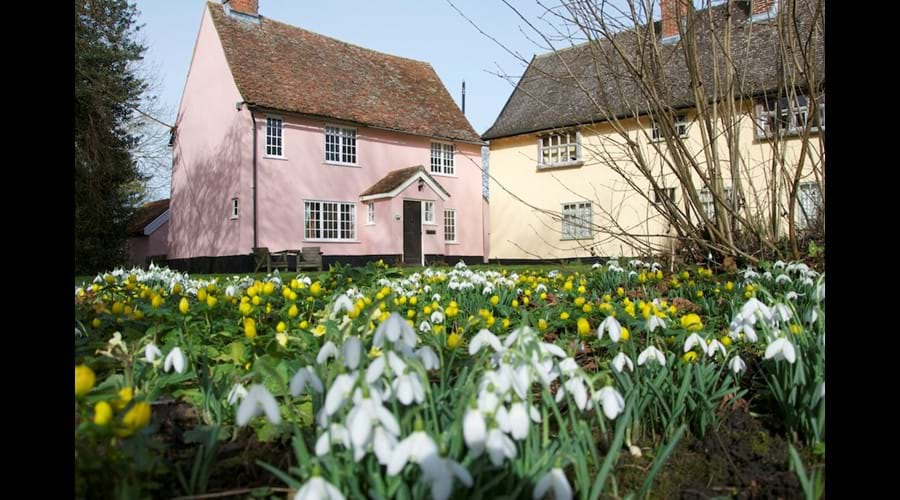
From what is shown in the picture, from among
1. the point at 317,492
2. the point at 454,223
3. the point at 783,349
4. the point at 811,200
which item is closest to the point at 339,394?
the point at 317,492

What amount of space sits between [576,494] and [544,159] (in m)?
22.1

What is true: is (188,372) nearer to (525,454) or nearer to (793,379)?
(525,454)

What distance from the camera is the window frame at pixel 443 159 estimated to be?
24.0 metres

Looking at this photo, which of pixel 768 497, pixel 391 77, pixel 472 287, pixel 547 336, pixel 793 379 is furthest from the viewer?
pixel 391 77

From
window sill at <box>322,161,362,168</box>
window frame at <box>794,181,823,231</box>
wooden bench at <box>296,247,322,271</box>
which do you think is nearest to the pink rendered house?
window sill at <box>322,161,362,168</box>

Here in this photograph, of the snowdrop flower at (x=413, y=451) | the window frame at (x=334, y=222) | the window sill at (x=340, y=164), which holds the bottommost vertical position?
the snowdrop flower at (x=413, y=451)

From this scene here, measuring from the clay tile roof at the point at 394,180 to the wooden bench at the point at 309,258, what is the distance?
3.74 meters

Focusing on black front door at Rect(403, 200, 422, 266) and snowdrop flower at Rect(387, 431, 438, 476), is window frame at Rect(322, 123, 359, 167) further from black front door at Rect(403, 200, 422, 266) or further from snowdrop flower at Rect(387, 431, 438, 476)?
snowdrop flower at Rect(387, 431, 438, 476)

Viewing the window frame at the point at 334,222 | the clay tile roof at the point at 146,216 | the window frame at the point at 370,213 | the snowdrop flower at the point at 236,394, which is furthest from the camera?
the clay tile roof at the point at 146,216

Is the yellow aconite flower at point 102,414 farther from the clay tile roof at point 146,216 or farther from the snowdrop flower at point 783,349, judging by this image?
the clay tile roof at point 146,216

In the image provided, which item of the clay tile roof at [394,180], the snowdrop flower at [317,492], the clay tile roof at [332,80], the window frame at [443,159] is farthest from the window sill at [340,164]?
the snowdrop flower at [317,492]

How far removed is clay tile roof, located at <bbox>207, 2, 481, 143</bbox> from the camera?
1981 centimetres

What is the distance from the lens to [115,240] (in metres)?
20.8
